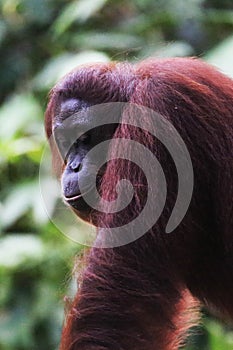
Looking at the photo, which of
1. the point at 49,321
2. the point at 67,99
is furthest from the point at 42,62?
the point at 67,99

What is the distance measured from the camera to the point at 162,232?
203 centimetres

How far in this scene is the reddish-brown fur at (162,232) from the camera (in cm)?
201

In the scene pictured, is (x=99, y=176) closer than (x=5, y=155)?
Yes

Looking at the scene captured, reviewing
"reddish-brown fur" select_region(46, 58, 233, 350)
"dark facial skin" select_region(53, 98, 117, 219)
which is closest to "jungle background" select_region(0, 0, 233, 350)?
"reddish-brown fur" select_region(46, 58, 233, 350)

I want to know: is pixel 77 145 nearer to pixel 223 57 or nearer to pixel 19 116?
pixel 223 57

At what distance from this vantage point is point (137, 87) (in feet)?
7.02

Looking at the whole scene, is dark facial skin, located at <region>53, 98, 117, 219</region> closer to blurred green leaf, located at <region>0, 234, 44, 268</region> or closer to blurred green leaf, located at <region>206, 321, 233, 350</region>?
blurred green leaf, located at <region>206, 321, 233, 350</region>

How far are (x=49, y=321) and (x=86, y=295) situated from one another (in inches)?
52.1

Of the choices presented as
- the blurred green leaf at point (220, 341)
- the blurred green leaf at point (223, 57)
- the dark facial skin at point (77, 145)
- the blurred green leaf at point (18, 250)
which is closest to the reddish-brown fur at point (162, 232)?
the dark facial skin at point (77, 145)

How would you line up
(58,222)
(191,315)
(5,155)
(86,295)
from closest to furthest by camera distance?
1. (86,295)
2. (191,315)
3. (58,222)
4. (5,155)

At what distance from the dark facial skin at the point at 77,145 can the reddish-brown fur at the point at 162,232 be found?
0.12 feet

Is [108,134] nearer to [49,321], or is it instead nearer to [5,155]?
[5,155]

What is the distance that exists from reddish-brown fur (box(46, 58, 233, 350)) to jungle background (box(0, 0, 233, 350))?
0.57m

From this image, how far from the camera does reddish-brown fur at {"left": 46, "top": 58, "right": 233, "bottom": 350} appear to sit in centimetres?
201
